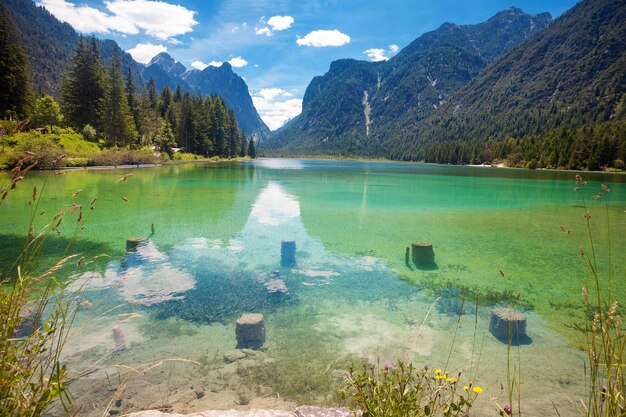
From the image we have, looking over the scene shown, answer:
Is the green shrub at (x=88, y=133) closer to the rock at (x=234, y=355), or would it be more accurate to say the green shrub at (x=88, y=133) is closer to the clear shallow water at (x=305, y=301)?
the clear shallow water at (x=305, y=301)

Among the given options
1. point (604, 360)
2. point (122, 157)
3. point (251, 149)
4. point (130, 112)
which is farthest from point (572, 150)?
point (130, 112)

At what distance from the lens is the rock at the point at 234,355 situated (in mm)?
5801

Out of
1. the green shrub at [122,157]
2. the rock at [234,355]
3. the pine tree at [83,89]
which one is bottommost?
the rock at [234,355]

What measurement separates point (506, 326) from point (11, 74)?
58649mm

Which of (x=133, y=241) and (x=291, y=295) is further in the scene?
(x=133, y=241)

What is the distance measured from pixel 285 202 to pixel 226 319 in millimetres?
17468

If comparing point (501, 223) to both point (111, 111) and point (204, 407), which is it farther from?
point (111, 111)

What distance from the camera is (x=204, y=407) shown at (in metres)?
4.50

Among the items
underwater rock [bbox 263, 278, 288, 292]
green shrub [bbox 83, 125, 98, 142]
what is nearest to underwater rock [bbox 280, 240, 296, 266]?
underwater rock [bbox 263, 278, 288, 292]

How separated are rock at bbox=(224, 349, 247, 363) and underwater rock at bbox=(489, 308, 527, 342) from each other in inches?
206

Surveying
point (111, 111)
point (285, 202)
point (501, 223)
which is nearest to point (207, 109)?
point (111, 111)

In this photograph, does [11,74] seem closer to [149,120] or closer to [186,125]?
[149,120]

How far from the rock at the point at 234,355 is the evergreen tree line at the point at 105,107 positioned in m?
27.5

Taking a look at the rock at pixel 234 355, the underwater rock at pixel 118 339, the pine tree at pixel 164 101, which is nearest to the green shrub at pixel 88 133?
the pine tree at pixel 164 101
